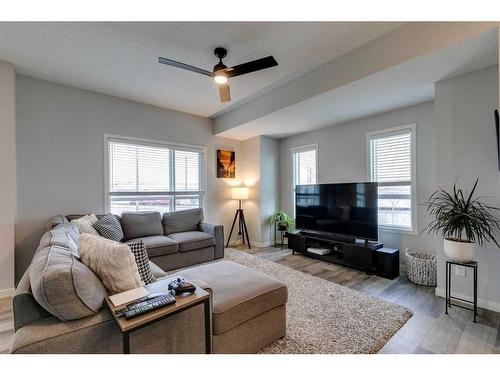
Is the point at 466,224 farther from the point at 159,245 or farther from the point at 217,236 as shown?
the point at 159,245

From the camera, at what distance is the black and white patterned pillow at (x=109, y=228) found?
2.97 meters

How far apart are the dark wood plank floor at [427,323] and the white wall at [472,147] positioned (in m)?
Result: 0.28

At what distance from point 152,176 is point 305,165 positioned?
3052 mm

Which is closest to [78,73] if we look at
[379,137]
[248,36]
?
[248,36]

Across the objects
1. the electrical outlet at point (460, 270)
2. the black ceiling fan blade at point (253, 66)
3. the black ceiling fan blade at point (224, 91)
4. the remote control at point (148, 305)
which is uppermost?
the black ceiling fan blade at point (253, 66)

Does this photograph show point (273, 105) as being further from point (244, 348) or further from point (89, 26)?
point (244, 348)

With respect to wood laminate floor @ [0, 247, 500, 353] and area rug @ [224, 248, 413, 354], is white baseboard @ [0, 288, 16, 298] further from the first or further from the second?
area rug @ [224, 248, 413, 354]

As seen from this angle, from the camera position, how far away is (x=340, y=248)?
3.67 metres

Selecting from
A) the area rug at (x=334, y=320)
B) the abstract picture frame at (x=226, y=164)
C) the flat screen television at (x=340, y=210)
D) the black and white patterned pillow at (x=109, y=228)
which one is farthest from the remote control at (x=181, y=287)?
the abstract picture frame at (x=226, y=164)

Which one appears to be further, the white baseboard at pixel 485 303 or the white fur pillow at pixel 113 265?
the white baseboard at pixel 485 303

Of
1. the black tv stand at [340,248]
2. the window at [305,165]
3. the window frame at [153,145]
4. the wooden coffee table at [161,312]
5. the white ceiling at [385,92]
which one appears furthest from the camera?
the window at [305,165]

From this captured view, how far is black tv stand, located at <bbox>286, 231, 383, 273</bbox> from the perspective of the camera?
325 centimetres

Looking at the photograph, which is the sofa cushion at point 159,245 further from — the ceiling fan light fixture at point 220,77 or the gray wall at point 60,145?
the ceiling fan light fixture at point 220,77

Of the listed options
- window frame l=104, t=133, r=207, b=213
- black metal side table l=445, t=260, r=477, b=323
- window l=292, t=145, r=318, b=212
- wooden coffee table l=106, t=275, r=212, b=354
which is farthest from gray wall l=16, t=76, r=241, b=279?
black metal side table l=445, t=260, r=477, b=323
